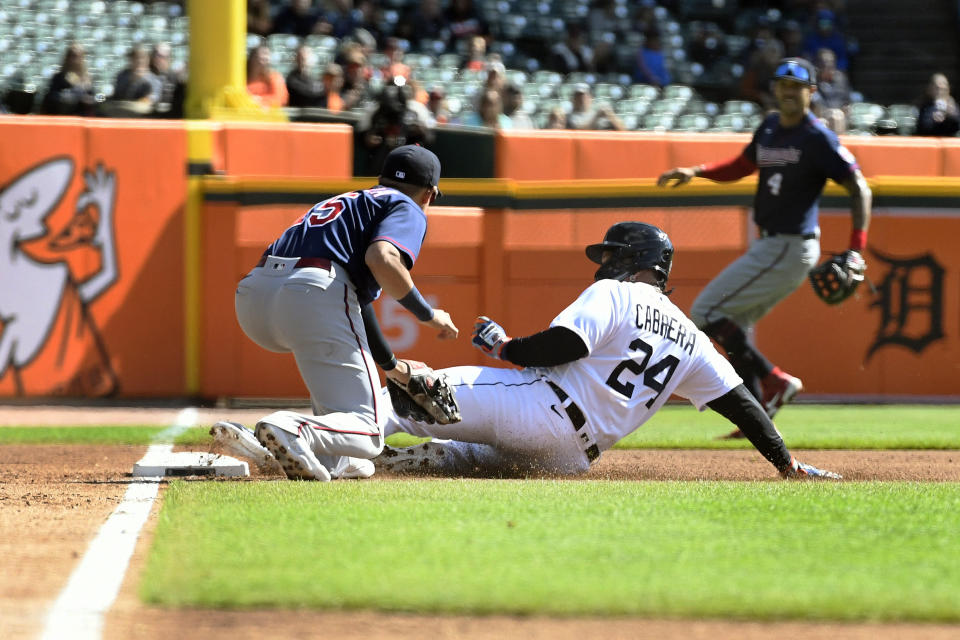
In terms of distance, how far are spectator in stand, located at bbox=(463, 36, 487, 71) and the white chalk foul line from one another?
11.6 m

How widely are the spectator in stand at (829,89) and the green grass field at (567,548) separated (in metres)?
10.5

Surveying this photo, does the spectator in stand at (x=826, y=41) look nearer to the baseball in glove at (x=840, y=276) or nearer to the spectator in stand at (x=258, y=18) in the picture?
the spectator in stand at (x=258, y=18)

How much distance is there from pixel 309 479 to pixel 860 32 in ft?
59.1

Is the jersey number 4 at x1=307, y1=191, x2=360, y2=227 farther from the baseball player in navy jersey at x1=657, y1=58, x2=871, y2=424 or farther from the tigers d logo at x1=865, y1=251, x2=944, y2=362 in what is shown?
the tigers d logo at x1=865, y1=251, x2=944, y2=362

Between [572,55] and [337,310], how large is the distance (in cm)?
1272

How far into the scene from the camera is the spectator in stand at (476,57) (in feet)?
53.8

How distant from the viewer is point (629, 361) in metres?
5.90

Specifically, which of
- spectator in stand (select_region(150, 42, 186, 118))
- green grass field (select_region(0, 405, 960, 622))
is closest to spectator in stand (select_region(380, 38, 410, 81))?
spectator in stand (select_region(150, 42, 186, 118))

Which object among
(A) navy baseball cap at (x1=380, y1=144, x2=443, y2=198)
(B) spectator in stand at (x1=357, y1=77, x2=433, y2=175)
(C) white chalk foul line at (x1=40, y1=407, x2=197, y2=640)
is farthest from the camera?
(B) spectator in stand at (x1=357, y1=77, x2=433, y2=175)

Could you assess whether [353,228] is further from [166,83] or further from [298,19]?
[298,19]

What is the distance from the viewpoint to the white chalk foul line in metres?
3.21

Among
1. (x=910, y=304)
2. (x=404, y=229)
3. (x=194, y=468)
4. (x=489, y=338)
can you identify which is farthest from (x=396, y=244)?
(x=910, y=304)

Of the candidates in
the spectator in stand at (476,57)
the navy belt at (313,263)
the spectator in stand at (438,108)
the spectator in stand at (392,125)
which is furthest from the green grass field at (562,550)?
the spectator in stand at (476,57)

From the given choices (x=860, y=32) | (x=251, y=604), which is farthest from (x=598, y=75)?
(x=251, y=604)
